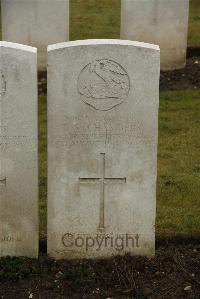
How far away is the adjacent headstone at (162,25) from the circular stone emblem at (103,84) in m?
5.93

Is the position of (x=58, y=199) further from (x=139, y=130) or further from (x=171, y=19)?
(x=171, y=19)

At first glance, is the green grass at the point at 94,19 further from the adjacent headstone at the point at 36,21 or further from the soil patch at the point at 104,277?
the soil patch at the point at 104,277

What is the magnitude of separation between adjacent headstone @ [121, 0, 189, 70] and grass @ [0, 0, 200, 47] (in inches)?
57.8

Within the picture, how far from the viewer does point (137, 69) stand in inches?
207

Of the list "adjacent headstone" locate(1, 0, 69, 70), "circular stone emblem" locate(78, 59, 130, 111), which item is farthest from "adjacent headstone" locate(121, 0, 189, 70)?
"circular stone emblem" locate(78, 59, 130, 111)

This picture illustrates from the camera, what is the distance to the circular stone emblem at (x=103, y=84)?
17.3ft

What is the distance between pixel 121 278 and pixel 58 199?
770mm

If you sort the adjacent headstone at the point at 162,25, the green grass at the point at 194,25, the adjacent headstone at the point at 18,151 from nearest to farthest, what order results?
1. the adjacent headstone at the point at 18,151
2. the adjacent headstone at the point at 162,25
3. the green grass at the point at 194,25

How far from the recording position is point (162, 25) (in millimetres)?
11336

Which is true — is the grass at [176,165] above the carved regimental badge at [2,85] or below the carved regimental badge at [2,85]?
below

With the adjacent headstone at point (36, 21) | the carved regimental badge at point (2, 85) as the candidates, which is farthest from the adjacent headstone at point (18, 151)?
the adjacent headstone at point (36, 21)

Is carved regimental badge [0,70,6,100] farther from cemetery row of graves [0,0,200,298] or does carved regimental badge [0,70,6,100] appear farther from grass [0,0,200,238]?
grass [0,0,200,238]

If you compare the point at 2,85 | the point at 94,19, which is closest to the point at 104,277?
the point at 2,85

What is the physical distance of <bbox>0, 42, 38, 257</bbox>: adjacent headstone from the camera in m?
5.25
